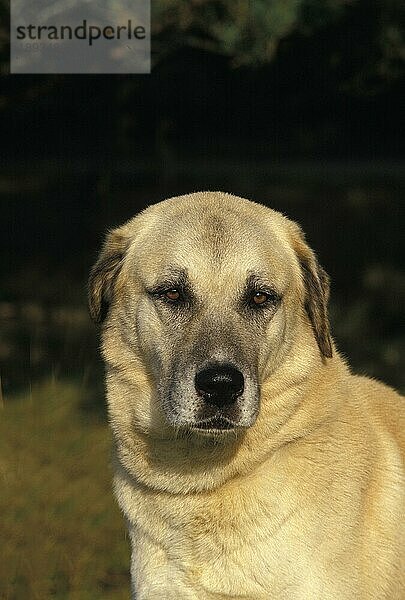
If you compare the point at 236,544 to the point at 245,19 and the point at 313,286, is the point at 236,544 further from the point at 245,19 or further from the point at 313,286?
the point at 245,19

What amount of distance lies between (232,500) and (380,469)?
1.73 ft

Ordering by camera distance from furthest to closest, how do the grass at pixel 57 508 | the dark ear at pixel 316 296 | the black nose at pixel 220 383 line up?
1. the grass at pixel 57 508
2. the dark ear at pixel 316 296
3. the black nose at pixel 220 383

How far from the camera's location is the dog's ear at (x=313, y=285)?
13.2ft

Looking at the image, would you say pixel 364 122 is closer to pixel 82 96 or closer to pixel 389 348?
pixel 82 96

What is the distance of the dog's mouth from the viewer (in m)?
3.61

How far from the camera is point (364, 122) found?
14.9 meters

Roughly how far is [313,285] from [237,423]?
715 millimetres

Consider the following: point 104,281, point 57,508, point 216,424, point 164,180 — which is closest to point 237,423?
point 216,424

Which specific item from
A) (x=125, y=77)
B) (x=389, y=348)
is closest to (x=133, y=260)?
(x=389, y=348)

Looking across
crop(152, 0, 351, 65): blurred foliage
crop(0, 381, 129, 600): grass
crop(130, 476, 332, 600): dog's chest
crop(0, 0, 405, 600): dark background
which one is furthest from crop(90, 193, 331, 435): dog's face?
crop(152, 0, 351, 65): blurred foliage

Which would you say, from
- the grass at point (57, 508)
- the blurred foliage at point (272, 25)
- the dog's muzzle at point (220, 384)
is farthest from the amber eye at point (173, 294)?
the blurred foliage at point (272, 25)

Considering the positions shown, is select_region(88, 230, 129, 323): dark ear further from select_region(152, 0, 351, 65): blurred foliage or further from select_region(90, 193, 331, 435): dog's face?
select_region(152, 0, 351, 65): blurred foliage

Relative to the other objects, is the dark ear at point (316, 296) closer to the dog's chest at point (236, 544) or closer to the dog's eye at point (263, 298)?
the dog's eye at point (263, 298)

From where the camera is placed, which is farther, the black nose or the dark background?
the dark background
